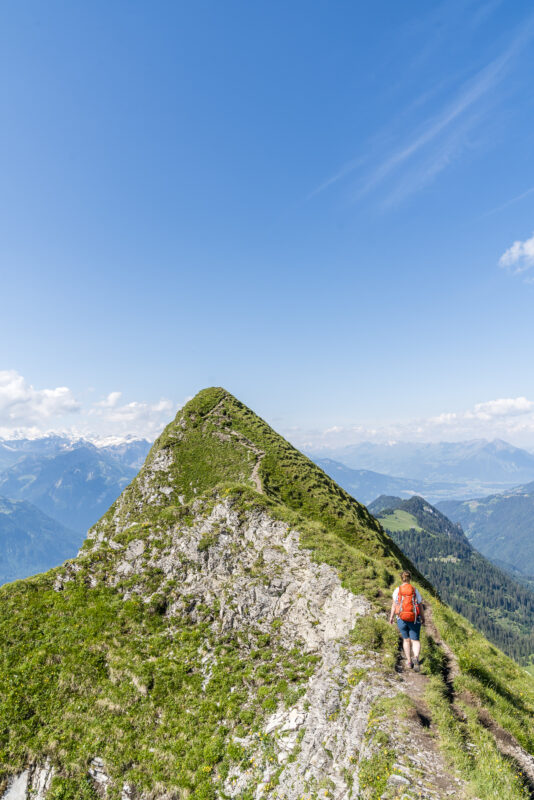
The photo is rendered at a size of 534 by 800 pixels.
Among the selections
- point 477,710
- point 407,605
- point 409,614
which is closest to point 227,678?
point 409,614

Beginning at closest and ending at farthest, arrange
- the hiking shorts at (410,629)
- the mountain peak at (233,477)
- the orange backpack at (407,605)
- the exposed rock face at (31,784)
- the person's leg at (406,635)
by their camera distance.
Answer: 1. the orange backpack at (407,605)
2. the hiking shorts at (410,629)
3. the person's leg at (406,635)
4. the exposed rock face at (31,784)
5. the mountain peak at (233,477)

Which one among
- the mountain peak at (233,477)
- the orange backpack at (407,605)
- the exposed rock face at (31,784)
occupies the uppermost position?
the mountain peak at (233,477)

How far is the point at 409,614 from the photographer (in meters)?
16.9

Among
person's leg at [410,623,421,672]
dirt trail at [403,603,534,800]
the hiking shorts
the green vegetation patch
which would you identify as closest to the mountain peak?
the green vegetation patch

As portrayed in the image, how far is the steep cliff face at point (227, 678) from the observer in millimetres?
14062

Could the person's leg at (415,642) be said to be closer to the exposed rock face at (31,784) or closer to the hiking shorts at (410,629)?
the hiking shorts at (410,629)

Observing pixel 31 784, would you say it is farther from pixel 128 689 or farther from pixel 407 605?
pixel 407 605

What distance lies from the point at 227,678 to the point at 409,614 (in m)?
12.8

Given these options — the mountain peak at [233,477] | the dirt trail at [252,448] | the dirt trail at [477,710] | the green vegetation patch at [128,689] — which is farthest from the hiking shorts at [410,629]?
the dirt trail at [252,448]

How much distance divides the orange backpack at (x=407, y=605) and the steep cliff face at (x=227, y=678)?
3.04 meters

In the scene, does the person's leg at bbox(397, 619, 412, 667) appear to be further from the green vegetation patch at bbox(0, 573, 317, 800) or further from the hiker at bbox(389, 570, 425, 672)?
the green vegetation patch at bbox(0, 573, 317, 800)

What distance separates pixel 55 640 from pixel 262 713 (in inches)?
682

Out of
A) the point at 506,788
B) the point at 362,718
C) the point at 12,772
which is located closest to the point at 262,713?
the point at 362,718

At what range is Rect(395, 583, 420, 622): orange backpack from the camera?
16891 mm
